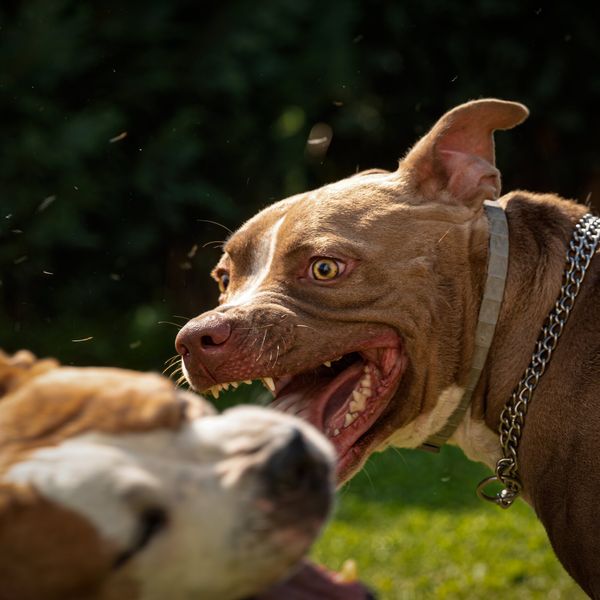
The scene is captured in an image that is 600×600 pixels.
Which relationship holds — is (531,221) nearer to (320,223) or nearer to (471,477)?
(320,223)

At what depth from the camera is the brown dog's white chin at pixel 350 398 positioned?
4539 mm

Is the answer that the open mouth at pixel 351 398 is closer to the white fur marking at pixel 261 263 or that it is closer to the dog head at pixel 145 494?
the white fur marking at pixel 261 263

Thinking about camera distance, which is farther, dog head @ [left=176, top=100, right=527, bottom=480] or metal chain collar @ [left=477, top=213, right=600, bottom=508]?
dog head @ [left=176, top=100, right=527, bottom=480]

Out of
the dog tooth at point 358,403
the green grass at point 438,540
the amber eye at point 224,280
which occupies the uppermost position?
the amber eye at point 224,280

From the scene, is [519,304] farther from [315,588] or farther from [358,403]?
[315,588]

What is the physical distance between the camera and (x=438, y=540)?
750 centimetres

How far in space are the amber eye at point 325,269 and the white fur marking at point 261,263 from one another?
232mm

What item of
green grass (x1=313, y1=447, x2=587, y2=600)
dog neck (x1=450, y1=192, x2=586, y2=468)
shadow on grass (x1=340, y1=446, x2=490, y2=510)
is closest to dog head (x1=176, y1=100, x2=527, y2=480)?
dog neck (x1=450, y1=192, x2=586, y2=468)

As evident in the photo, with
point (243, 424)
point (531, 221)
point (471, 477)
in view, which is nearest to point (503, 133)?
point (471, 477)

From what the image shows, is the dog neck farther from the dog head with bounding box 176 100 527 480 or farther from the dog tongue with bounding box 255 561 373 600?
the dog tongue with bounding box 255 561 373 600

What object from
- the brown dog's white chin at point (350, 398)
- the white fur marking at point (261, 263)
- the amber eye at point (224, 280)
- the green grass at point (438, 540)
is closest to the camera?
the brown dog's white chin at point (350, 398)

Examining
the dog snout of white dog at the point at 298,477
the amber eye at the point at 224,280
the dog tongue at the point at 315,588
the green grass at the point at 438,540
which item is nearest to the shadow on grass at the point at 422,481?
the green grass at the point at 438,540

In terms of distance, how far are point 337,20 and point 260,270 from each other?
7.42 m

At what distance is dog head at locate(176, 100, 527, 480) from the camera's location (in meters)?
4.54
